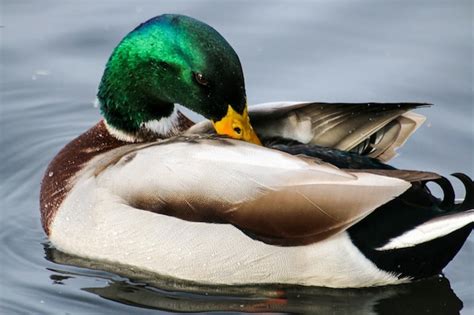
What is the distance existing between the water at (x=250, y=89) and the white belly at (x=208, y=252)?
11cm

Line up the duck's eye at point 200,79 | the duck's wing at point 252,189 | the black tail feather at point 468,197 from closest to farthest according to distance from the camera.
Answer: the duck's wing at point 252,189
the black tail feather at point 468,197
the duck's eye at point 200,79

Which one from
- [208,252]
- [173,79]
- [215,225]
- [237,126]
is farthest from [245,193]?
[173,79]

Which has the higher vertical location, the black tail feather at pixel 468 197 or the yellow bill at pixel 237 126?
the yellow bill at pixel 237 126

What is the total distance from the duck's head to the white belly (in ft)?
2.05

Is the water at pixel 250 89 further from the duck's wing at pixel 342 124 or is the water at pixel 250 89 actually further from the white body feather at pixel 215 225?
the duck's wing at pixel 342 124

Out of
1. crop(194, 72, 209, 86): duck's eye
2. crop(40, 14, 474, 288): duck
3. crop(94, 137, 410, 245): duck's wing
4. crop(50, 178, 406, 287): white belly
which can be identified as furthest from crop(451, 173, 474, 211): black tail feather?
crop(194, 72, 209, 86): duck's eye

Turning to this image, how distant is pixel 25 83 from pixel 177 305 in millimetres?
2930

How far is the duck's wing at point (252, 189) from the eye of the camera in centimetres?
634

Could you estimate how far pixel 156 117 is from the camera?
7305 millimetres

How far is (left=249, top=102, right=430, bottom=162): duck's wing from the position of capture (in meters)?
6.91

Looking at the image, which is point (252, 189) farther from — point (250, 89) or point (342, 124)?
point (250, 89)

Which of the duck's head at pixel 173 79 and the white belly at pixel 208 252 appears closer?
the white belly at pixel 208 252

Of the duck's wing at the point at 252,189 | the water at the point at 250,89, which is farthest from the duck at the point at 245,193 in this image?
the water at the point at 250,89

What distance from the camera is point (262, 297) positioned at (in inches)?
263
